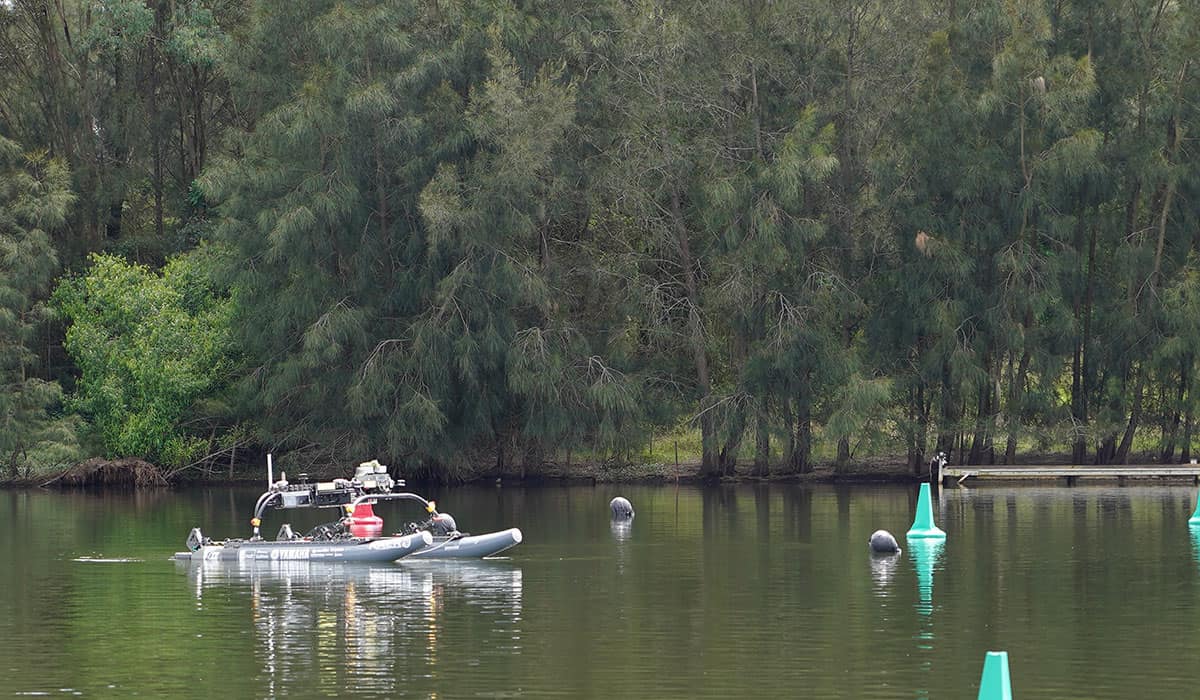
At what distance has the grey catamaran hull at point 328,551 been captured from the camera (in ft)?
118

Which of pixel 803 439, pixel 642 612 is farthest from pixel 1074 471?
pixel 642 612

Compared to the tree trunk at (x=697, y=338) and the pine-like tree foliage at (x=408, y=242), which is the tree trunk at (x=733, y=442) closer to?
the tree trunk at (x=697, y=338)

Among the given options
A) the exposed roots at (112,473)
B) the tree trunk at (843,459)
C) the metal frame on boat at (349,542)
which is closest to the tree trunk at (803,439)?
the tree trunk at (843,459)

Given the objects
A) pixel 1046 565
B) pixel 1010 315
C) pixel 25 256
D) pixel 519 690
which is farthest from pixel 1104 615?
pixel 25 256

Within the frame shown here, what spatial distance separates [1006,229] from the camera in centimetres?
5644

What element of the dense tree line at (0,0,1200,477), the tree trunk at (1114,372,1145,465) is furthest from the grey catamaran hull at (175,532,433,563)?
the tree trunk at (1114,372,1145,465)

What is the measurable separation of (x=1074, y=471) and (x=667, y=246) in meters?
14.9

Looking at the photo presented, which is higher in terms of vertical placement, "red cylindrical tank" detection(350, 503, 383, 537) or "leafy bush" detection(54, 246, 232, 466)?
"leafy bush" detection(54, 246, 232, 466)

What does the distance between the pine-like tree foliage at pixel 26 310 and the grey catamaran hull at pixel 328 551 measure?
80.8ft

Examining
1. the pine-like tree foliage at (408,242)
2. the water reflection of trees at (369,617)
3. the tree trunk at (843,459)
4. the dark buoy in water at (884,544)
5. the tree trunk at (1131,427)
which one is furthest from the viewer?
the tree trunk at (843,459)

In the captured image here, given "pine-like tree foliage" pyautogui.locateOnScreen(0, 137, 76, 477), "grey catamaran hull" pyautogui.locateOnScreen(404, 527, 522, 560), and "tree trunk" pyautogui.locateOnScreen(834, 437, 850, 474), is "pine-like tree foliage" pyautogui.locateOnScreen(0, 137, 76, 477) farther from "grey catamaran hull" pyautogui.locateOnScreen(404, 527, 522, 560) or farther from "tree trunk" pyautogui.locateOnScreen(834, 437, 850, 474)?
"grey catamaran hull" pyautogui.locateOnScreen(404, 527, 522, 560)

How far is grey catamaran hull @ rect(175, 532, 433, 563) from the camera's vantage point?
36.0m

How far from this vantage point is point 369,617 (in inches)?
1107

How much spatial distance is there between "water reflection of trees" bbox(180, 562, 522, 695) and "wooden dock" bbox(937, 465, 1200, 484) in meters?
23.5
